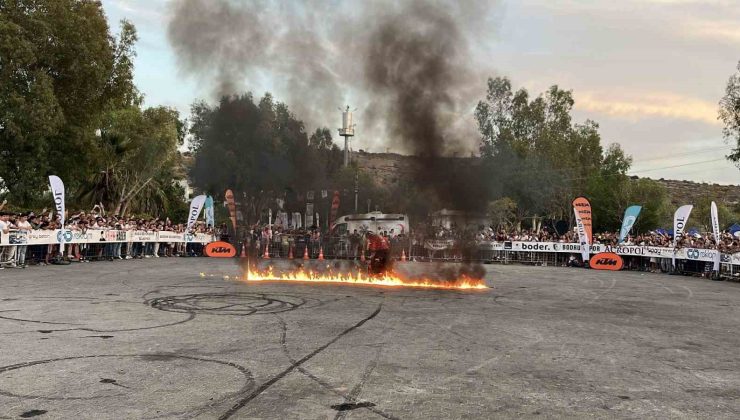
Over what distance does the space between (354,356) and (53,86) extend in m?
26.4

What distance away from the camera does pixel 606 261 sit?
29.3 m

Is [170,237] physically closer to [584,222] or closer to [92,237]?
[92,237]

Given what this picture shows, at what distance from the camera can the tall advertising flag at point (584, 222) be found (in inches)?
1149

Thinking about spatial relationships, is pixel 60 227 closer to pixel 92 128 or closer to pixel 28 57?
pixel 28 57

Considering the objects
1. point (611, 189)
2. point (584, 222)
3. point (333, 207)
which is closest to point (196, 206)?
point (333, 207)

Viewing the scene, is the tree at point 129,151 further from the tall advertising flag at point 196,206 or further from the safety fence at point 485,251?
the safety fence at point 485,251

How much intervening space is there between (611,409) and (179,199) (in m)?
62.2

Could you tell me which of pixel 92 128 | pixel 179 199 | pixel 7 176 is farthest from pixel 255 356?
pixel 179 199

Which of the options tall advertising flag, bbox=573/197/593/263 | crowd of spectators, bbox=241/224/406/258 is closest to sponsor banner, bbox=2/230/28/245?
crowd of spectators, bbox=241/224/406/258

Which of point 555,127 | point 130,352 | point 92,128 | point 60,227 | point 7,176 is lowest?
point 130,352

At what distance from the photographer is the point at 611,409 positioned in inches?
221

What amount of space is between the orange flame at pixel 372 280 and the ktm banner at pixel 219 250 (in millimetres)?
11581

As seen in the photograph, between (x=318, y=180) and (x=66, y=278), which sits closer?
(x=66, y=278)

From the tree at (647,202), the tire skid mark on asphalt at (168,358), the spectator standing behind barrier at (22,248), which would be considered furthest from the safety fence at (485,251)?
the tree at (647,202)
